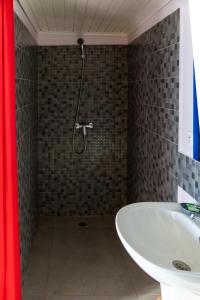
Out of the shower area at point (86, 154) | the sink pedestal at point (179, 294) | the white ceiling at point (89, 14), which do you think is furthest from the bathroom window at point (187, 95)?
the sink pedestal at point (179, 294)

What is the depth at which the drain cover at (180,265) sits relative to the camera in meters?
1.52

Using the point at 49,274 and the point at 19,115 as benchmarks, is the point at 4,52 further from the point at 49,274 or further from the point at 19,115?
the point at 49,274

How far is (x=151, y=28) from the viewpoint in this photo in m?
2.94

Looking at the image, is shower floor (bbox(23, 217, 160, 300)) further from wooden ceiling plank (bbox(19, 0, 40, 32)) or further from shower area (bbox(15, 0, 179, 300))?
wooden ceiling plank (bbox(19, 0, 40, 32))

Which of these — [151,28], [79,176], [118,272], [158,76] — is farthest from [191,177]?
[79,176]

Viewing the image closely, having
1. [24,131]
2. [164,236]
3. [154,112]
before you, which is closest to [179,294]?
[164,236]

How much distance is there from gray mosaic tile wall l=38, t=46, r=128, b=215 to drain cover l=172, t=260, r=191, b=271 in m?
2.65

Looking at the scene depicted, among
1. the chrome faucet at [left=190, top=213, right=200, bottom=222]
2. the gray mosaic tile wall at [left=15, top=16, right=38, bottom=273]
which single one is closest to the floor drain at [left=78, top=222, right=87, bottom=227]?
the gray mosaic tile wall at [left=15, top=16, right=38, bottom=273]

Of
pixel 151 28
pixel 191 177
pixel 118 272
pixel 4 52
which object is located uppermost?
pixel 151 28

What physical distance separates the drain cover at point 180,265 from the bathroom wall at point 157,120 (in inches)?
20.5

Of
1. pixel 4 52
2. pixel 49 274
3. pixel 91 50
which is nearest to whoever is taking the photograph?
pixel 4 52

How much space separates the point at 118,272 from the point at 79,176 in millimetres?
1507

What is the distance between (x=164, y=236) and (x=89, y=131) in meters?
2.53

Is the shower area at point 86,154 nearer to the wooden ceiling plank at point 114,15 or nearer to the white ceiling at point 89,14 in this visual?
the white ceiling at point 89,14
